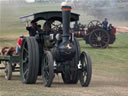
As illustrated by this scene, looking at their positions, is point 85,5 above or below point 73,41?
below

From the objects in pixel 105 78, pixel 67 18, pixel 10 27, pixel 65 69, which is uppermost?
pixel 67 18

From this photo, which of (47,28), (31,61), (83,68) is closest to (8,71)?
(47,28)

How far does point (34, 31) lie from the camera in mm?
14781

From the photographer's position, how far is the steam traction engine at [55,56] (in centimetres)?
1315

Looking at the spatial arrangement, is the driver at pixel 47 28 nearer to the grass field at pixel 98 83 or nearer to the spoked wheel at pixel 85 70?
the spoked wheel at pixel 85 70

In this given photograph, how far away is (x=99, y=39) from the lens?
31.0 meters

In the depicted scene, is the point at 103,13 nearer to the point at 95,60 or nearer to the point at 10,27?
the point at 10,27

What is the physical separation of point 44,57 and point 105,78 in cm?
357

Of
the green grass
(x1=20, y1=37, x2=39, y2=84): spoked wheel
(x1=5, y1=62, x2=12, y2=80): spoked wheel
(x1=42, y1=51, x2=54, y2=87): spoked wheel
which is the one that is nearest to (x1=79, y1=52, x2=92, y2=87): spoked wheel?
(x1=42, y1=51, x2=54, y2=87): spoked wheel

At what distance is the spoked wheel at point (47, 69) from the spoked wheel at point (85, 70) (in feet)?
3.10

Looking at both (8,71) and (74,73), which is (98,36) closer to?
(8,71)

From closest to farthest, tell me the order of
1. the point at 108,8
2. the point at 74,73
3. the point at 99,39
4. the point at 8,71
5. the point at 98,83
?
the point at 74,73 < the point at 98,83 < the point at 8,71 < the point at 99,39 < the point at 108,8

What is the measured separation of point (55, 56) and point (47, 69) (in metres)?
0.47

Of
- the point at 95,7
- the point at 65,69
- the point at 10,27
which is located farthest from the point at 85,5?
the point at 65,69
